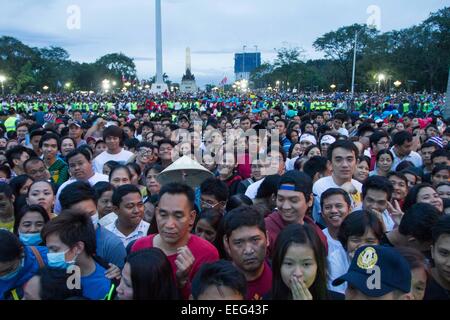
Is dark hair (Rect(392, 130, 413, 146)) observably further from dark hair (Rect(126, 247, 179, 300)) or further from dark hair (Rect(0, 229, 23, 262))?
dark hair (Rect(0, 229, 23, 262))

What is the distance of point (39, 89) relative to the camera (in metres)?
74.9

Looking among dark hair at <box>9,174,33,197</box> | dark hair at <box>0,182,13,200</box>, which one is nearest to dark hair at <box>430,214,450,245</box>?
dark hair at <box>0,182,13,200</box>

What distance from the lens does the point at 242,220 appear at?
3535mm

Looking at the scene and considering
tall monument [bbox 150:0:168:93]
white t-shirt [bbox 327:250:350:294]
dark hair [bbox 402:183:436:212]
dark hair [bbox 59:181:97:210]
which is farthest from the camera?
tall monument [bbox 150:0:168:93]

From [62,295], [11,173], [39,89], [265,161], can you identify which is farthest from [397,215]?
[39,89]

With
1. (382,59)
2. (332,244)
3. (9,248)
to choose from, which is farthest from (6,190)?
(382,59)

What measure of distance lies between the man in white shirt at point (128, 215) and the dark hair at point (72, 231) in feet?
3.53

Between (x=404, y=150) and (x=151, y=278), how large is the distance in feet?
20.4

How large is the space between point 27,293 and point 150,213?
2.47 metres

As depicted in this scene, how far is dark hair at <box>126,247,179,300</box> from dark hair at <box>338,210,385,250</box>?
160 centimetres

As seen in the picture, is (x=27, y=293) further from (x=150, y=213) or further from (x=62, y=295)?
(x=150, y=213)

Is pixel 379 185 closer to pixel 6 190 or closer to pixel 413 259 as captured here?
pixel 413 259

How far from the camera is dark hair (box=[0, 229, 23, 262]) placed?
3.20 metres

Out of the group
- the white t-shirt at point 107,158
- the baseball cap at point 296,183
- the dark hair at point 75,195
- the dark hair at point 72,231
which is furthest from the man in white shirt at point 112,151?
the dark hair at point 72,231
